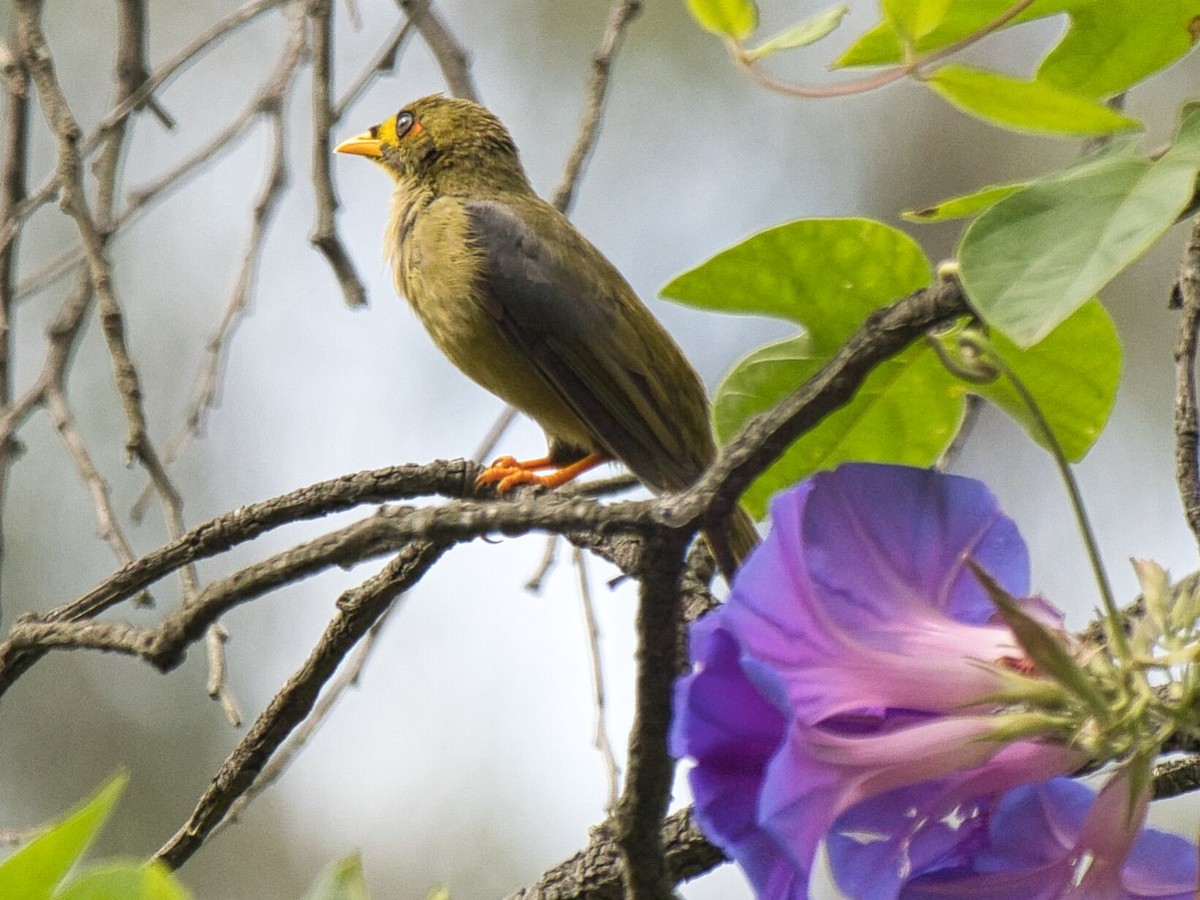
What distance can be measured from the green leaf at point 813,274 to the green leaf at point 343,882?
724 mm

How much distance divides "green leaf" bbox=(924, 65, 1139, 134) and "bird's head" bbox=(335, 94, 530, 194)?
4.04 meters

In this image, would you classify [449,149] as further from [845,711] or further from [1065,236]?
[845,711]

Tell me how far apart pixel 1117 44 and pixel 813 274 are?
32 cm

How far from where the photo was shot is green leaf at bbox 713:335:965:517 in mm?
1463

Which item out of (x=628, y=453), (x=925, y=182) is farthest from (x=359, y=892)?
(x=925, y=182)

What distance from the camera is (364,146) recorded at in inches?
218

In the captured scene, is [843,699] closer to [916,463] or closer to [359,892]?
[359,892]

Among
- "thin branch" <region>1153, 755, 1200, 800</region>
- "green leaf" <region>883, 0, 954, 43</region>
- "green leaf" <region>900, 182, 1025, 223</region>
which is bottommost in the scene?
"thin branch" <region>1153, 755, 1200, 800</region>

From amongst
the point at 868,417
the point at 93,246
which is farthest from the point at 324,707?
the point at 868,417

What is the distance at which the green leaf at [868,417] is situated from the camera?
1463 mm

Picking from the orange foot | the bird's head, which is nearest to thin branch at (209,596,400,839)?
the orange foot

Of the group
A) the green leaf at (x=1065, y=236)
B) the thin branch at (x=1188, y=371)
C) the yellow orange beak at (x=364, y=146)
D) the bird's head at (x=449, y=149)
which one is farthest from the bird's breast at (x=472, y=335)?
the green leaf at (x=1065, y=236)

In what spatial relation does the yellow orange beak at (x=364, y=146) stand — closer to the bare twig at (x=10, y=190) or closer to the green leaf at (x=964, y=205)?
the bare twig at (x=10, y=190)

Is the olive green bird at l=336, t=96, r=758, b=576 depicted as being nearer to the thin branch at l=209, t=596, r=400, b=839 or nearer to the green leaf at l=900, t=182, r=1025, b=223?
the thin branch at l=209, t=596, r=400, b=839
